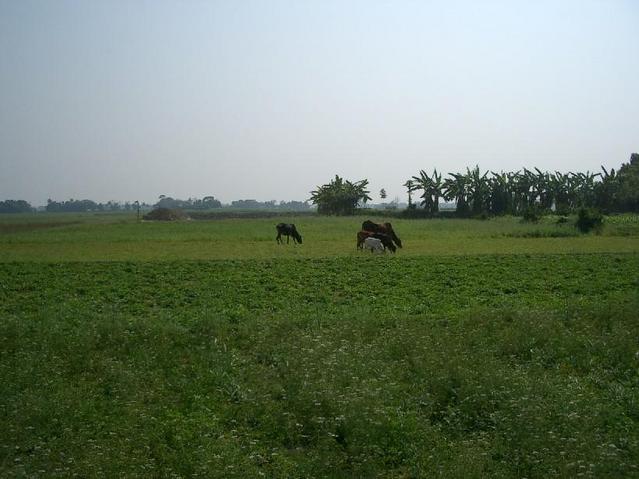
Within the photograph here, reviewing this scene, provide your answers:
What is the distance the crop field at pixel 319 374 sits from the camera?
24.2 feet

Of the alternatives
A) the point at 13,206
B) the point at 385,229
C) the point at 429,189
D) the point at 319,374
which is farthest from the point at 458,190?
the point at 13,206

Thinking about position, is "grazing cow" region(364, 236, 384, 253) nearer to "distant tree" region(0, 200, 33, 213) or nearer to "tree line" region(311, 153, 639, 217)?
"tree line" region(311, 153, 639, 217)

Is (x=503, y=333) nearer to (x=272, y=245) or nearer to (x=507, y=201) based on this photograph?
(x=272, y=245)

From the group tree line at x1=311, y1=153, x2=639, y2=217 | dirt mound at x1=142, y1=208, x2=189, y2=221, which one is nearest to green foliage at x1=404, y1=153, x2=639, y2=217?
tree line at x1=311, y1=153, x2=639, y2=217

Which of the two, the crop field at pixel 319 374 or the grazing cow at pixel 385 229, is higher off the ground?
the grazing cow at pixel 385 229

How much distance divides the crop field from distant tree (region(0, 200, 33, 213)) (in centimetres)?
17940

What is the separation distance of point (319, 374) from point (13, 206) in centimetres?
19551

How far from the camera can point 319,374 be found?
988cm

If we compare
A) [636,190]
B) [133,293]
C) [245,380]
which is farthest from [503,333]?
[636,190]

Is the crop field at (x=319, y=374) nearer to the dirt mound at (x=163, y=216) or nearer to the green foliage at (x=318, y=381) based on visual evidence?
the green foliage at (x=318, y=381)

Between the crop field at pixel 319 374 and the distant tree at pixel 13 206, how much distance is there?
179m

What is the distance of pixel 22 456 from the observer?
7.38 metres

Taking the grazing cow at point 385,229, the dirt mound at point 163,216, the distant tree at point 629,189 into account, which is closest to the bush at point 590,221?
the grazing cow at point 385,229

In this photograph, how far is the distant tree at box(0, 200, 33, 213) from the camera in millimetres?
178800
